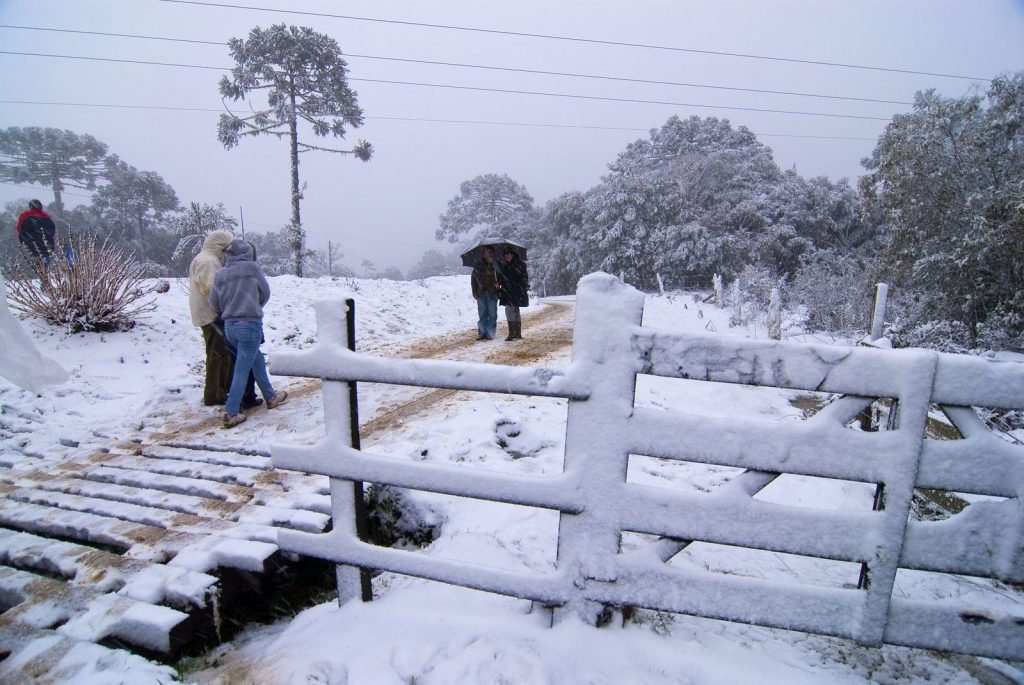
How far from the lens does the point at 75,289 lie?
709cm

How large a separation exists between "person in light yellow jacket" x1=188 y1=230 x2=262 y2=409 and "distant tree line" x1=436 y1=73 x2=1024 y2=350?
5252 mm

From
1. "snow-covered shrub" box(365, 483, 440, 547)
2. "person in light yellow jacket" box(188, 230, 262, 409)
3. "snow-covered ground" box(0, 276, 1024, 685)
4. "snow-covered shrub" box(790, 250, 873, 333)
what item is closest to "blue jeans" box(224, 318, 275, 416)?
"snow-covered ground" box(0, 276, 1024, 685)

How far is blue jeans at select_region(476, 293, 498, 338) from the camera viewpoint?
8938mm

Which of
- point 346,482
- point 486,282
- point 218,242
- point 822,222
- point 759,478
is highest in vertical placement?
point 822,222

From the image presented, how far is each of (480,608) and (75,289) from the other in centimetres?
848

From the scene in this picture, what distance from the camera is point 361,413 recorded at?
514 cm

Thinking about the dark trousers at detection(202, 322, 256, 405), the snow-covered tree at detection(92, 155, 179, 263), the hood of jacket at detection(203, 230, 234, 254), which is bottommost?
the dark trousers at detection(202, 322, 256, 405)

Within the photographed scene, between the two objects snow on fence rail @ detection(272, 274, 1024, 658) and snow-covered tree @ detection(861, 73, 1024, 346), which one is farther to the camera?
snow-covered tree @ detection(861, 73, 1024, 346)

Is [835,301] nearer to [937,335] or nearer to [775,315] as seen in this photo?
[937,335]

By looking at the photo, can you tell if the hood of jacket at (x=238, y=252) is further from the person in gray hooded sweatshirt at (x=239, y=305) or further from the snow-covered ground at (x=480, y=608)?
the snow-covered ground at (x=480, y=608)

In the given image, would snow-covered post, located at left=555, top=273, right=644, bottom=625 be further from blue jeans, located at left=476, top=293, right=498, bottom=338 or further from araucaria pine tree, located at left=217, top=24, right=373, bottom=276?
araucaria pine tree, located at left=217, top=24, right=373, bottom=276

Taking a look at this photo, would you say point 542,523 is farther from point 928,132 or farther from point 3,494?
point 928,132

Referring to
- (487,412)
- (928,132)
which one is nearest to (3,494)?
(487,412)

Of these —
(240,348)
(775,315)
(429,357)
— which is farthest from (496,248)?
(775,315)
